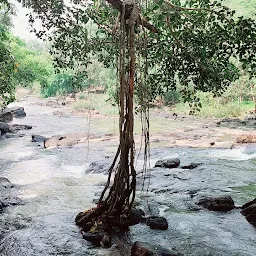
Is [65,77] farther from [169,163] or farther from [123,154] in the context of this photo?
[123,154]

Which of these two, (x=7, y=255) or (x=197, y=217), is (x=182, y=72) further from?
(x=7, y=255)

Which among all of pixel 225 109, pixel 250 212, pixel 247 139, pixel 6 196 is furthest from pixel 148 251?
pixel 225 109

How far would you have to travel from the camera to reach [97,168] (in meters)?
12.5

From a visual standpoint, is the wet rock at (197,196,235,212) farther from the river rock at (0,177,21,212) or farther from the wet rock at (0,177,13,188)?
the wet rock at (0,177,13,188)

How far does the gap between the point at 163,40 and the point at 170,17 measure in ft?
2.26

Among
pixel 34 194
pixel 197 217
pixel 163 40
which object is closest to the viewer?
pixel 163 40

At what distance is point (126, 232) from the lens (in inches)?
257

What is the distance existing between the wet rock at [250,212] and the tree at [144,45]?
2.45 meters

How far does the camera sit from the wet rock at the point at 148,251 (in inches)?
211

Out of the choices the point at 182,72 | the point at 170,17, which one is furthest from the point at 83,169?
the point at 170,17


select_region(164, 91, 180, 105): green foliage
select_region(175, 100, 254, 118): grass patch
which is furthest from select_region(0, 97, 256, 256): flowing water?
select_region(164, 91, 180, 105): green foliage

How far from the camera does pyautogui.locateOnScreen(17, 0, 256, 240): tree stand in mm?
5531

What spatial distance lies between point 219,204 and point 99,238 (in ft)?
10.1

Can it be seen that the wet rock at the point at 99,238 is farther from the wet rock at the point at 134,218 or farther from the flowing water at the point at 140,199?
the wet rock at the point at 134,218
